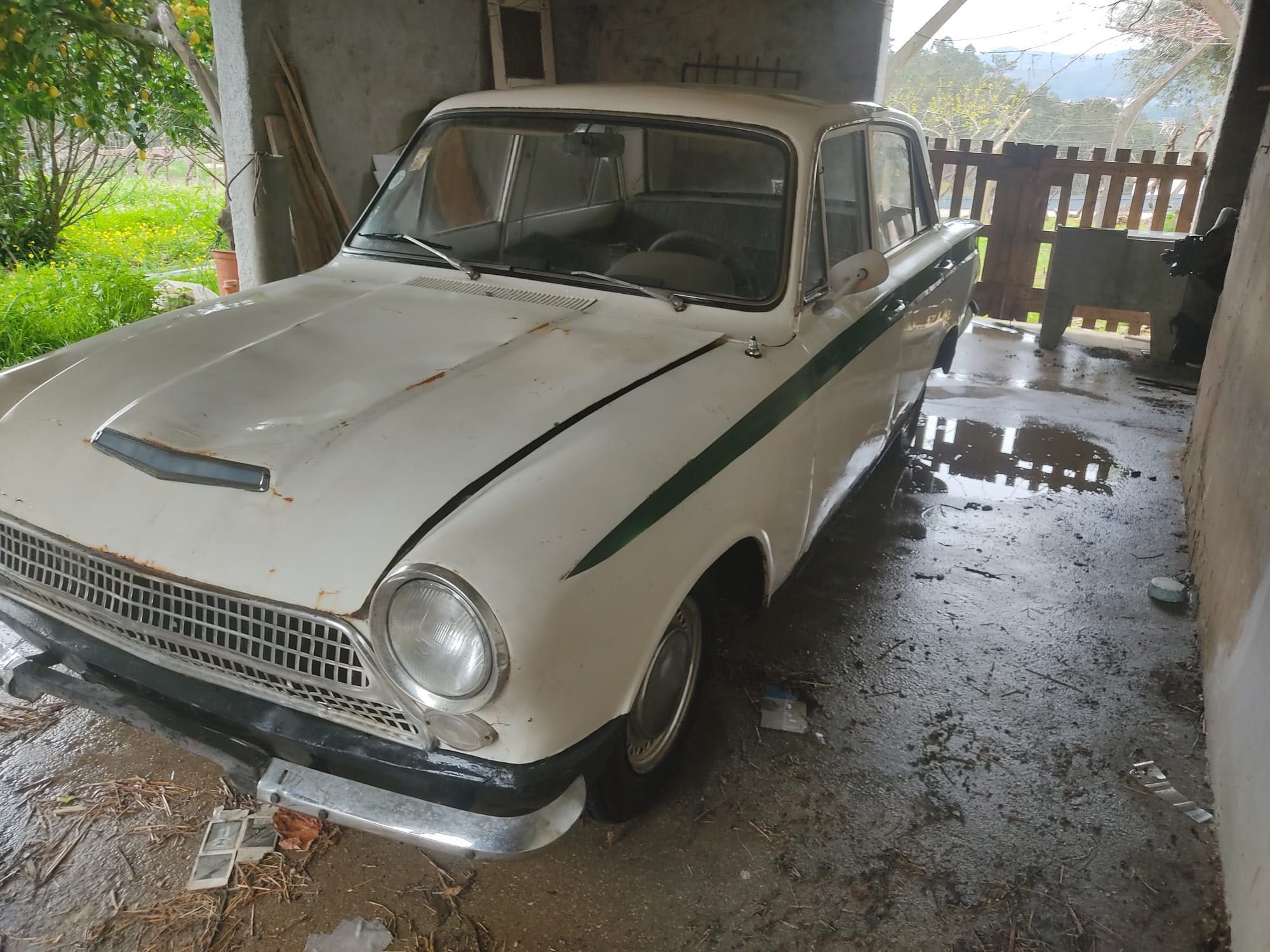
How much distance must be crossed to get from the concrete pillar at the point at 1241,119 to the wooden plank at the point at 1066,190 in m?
1.09

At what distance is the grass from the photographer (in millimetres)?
5496

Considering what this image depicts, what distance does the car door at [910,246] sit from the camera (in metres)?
3.68

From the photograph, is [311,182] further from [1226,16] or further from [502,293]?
[1226,16]

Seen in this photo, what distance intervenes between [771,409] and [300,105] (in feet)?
14.7

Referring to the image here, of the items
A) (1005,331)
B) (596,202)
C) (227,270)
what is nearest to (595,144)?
(596,202)

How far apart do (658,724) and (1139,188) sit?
755 centimetres

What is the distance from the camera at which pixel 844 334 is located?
3.01m

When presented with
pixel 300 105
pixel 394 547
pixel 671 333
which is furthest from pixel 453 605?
pixel 300 105

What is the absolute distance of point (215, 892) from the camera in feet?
7.29

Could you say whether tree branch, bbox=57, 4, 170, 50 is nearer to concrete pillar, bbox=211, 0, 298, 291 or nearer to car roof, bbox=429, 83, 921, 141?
concrete pillar, bbox=211, 0, 298, 291

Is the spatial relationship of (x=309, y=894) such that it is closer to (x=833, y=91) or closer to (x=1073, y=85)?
(x=833, y=91)

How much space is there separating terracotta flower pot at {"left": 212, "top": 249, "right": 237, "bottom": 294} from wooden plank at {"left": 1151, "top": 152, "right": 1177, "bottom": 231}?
7.41 metres

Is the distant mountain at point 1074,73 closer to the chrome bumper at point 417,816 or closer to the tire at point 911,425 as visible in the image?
the tire at point 911,425

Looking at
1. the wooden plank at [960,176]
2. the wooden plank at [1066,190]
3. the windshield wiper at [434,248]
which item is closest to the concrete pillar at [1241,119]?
the wooden plank at [1066,190]
